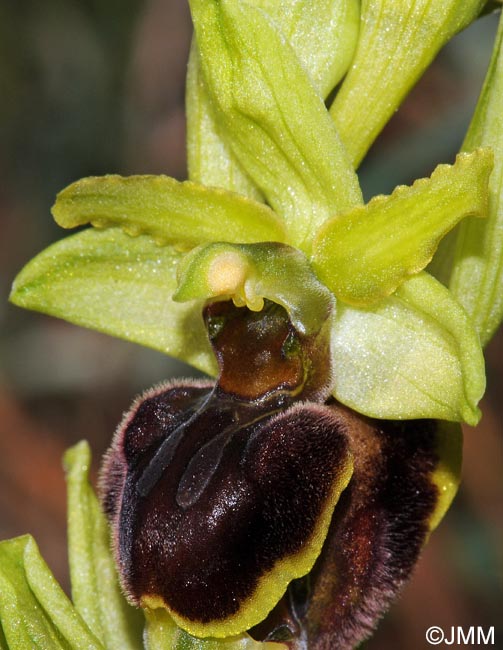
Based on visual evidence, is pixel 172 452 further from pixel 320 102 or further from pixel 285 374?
pixel 320 102

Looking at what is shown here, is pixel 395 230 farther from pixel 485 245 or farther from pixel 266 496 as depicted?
pixel 266 496

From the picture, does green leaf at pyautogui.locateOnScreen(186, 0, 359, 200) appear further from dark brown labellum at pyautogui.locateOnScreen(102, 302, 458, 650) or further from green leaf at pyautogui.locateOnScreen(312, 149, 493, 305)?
dark brown labellum at pyautogui.locateOnScreen(102, 302, 458, 650)

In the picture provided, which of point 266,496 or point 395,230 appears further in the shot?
point 395,230

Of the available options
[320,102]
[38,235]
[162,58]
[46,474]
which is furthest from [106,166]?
[320,102]

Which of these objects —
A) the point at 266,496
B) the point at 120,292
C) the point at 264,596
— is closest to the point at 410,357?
the point at 266,496

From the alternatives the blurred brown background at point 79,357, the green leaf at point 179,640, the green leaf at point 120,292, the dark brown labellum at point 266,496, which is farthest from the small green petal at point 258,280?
the blurred brown background at point 79,357

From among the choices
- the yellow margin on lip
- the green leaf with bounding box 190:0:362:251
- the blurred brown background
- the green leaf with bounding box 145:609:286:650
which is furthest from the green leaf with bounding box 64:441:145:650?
the blurred brown background

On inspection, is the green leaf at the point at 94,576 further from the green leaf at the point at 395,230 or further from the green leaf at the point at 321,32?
the green leaf at the point at 321,32
